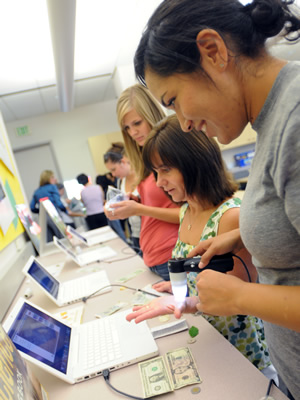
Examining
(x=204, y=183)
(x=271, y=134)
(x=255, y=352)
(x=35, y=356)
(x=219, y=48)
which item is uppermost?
(x=219, y=48)

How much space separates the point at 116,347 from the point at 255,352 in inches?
18.3

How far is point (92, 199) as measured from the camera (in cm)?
466

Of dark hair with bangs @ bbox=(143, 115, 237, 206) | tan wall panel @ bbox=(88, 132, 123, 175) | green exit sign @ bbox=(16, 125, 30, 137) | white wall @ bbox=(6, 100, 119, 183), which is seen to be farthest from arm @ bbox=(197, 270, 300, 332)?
green exit sign @ bbox=(16, 125, 30, 137)

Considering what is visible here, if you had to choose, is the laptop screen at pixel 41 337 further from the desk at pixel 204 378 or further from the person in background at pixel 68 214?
the person in background at pixel 68 214

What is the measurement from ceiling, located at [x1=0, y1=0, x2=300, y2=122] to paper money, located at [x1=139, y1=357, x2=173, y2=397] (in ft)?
6.17

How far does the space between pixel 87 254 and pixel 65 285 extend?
72 centimetres

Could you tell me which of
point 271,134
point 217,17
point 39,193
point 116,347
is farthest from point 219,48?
point 39,193

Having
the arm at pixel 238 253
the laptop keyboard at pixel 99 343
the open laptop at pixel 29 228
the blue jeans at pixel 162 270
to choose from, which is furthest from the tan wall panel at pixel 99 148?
the arm at pixel 238 253

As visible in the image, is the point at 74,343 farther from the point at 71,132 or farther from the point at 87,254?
the point at 71,132

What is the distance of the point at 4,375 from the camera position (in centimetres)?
55

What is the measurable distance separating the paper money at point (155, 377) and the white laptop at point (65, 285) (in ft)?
2.25

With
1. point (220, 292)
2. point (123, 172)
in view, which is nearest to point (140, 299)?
point (220, 292)

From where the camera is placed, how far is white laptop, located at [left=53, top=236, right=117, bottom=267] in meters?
2.10

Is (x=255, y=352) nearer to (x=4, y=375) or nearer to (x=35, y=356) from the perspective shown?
(x=35, y=356)
